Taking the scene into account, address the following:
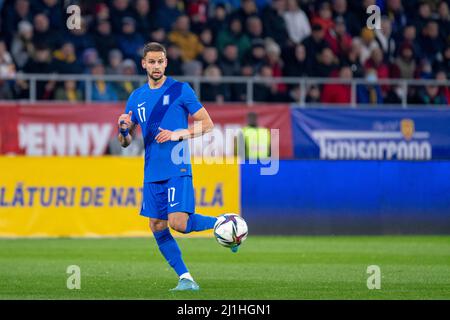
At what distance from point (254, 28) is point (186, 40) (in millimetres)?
1450

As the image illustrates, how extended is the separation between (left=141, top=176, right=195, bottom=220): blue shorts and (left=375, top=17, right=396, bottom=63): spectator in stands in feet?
44.4

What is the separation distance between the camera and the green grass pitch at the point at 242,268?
36.0ft

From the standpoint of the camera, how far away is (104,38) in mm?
21891

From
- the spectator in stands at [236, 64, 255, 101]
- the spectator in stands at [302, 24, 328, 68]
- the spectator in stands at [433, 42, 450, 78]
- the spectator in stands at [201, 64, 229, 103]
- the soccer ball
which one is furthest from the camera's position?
the spectator in stands at [433, 42, 450, 78]

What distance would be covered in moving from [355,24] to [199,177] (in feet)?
21.7

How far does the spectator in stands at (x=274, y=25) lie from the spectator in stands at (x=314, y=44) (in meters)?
0.50

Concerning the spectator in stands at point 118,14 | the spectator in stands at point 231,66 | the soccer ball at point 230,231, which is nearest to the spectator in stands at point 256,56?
the spectator in stands at point 231,66

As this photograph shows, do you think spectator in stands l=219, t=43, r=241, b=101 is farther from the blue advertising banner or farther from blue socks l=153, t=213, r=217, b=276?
blue socks l=153, t=213, r=217, b=276

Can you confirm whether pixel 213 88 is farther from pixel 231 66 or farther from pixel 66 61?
pixel 66 61

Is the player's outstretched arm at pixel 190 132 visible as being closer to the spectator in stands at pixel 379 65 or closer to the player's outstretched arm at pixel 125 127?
the player's outstretched arm at pixel 125 127

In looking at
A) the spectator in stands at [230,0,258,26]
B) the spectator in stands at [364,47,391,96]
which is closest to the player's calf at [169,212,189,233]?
the spectator in stands at [230,0,258,26]

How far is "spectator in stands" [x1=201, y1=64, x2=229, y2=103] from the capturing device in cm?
2250
